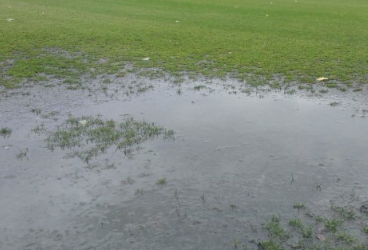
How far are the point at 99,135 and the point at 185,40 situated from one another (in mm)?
11052

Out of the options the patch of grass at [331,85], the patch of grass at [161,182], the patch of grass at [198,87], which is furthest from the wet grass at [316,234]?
the patch of grass at [331,85]

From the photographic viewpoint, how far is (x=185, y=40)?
63.3 ft

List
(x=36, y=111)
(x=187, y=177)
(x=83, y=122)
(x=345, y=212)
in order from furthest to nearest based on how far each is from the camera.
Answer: (x=36, y=111) < (x=83, y=122) < (x=187, y=177) < (x=345, y=212)

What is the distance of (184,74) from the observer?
13.9m

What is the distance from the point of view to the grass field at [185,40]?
47.5 feet

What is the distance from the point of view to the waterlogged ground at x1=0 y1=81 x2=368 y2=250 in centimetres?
619

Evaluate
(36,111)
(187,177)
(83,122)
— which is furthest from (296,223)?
(36,111)

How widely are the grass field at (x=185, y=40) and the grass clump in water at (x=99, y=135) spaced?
415 centimetres

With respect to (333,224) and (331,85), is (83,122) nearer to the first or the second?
(333,224)

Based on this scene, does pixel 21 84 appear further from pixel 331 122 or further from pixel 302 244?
pixel 302 244

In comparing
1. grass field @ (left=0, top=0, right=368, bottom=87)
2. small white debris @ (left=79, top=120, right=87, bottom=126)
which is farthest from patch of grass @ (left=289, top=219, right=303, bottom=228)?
grass field @ (left=0, top=0, right=368, bottom=87)

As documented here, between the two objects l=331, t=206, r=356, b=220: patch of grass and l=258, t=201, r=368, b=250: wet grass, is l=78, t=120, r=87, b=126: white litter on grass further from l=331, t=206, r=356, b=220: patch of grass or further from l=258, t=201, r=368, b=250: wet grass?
l=331, t=206, r=356, b=220: patch of grass

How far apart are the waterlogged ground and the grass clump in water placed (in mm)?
171

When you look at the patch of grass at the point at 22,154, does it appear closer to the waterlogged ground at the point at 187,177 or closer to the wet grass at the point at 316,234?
the waterlogged ground at the point at 187,177
